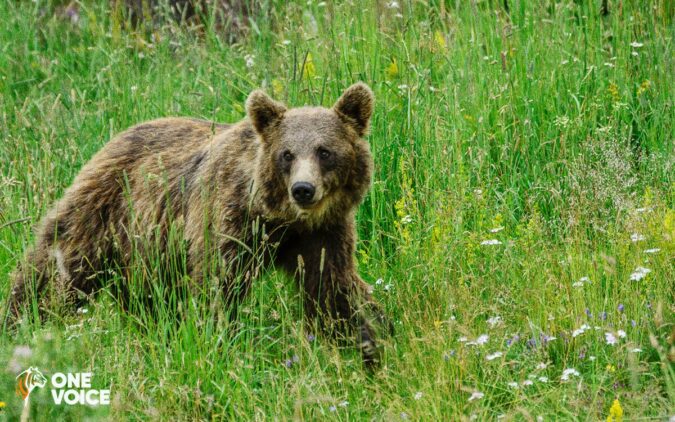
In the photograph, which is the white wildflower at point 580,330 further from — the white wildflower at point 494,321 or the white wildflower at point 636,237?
the white wildflower at point 636,237

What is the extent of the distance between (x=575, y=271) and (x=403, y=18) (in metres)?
2.83

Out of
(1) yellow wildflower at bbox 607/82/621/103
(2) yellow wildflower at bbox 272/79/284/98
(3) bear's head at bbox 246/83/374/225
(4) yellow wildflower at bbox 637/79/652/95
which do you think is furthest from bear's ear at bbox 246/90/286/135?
(4) yellow wildflower at bbox 637/79/652/95

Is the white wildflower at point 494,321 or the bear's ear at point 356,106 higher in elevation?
the bear's ear at point 356,106

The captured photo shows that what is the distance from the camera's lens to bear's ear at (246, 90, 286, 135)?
4.98 m

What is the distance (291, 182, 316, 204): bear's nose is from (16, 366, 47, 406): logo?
1404 mm

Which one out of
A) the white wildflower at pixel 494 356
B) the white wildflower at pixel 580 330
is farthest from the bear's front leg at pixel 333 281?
the white wildflower at pixel 580 330

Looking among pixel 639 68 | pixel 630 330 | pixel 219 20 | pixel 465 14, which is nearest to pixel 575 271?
pixel 630 330

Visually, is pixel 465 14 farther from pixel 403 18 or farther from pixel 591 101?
pixel 591 101

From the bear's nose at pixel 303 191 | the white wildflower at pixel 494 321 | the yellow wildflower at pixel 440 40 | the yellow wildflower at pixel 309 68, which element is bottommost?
the white wildflower at pixel 494 321

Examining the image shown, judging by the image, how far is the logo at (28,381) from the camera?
146 inches

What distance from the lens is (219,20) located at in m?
8.41

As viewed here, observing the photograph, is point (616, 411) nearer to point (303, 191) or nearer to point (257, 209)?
point (303, 191)

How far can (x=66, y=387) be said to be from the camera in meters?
3.81

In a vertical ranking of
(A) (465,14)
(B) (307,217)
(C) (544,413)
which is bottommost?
(C) (544,413)
